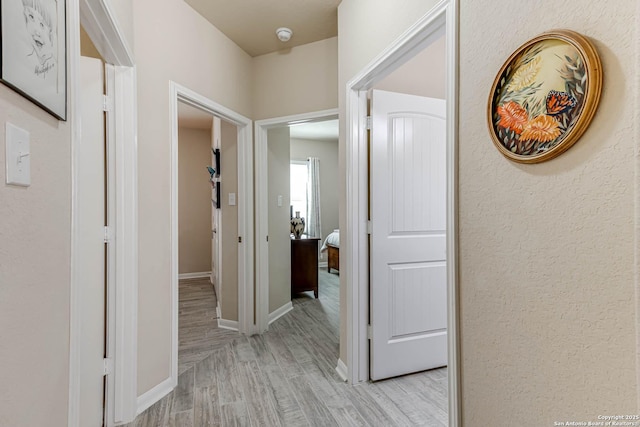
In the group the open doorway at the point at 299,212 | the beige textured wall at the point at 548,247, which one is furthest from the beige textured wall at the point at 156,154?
the beige textured wall at the point at 548,247

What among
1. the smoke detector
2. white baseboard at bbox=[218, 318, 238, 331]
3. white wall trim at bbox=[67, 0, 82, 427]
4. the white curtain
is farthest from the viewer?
the white curtain

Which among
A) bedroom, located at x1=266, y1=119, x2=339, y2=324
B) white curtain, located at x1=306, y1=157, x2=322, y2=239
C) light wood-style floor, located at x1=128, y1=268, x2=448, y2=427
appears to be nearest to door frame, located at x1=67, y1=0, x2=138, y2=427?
light wood-style floor, located at x1=128, y1=268, x2=448, y2=427

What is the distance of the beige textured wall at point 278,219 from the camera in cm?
325

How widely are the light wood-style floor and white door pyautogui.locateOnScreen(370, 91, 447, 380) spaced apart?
227mm

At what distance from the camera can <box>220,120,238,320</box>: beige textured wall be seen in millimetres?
3016

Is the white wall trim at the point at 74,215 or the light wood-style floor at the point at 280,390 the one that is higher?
the white wall trim at the point at 74,215

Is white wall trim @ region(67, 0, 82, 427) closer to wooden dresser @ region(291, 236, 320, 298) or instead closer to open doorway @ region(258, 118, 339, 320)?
open doorway @ region(258, 118, 339, 320)

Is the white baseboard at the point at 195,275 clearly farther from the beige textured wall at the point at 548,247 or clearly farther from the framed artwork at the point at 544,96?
the framed artwork at the point at 544,96

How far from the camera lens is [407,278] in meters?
2.12

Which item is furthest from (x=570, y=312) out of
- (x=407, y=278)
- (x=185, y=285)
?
(x=185, y=285)

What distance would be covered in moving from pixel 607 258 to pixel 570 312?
0.16 meters

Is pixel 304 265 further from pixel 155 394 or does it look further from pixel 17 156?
pixel 17 156

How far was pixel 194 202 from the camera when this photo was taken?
535cm

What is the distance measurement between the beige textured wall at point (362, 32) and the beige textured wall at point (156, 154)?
1.14 meters
